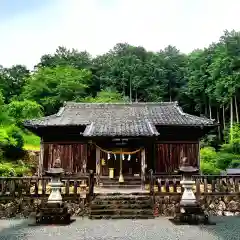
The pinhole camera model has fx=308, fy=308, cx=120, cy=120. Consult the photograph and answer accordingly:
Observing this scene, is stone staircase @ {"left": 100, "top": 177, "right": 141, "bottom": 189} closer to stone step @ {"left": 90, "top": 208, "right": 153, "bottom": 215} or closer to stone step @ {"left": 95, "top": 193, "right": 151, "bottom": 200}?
stone step @ {"left": 95, "top": 193, "right": 151, "bottom": 200}

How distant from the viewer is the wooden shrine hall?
1903 cm

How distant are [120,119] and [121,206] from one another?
8.92 metres

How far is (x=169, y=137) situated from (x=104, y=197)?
26.8ft

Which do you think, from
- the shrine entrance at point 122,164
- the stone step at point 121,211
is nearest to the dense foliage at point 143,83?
the shrine entrance at point 122,164

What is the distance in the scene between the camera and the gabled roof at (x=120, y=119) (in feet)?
60.8

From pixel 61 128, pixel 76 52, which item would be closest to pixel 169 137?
pixel 61 128

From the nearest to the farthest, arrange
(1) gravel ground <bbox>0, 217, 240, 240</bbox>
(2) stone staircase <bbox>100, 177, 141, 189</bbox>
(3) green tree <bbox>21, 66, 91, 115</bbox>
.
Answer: (1) gravel ground <bbox>0, 217, 240, 240</bbox> < (2) stone staircase <bbox>100, 177, 141, 189</bbox> < (3) green tree <bbox>21, 66, 91, 115</bbox>

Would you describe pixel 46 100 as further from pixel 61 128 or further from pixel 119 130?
→ pixel 119 130

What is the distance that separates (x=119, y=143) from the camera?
62.0 ft

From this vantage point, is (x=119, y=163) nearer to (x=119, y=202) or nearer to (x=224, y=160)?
(x=119, y=202)

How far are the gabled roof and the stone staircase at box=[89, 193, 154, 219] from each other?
4.34 metres

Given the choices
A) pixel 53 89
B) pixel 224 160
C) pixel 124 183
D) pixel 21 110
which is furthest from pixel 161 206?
pixel 53 89

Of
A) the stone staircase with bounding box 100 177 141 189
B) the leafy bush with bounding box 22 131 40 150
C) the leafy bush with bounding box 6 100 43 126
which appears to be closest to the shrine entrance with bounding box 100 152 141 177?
the stone staircase with bounding box 100 177 141 189

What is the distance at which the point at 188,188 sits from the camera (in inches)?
487
